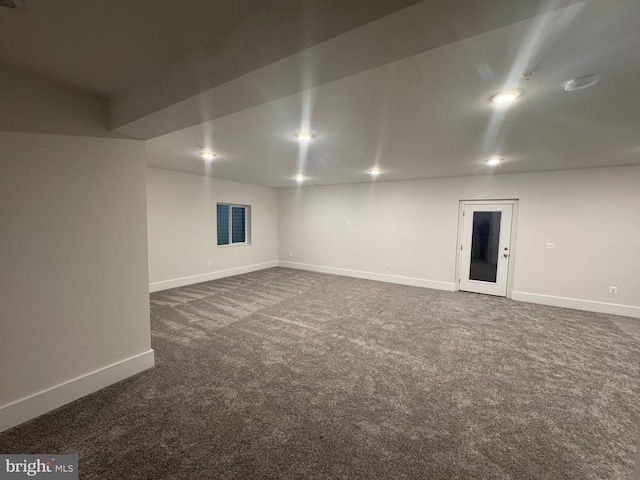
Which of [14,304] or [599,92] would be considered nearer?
[14,304]

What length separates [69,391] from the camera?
203cm

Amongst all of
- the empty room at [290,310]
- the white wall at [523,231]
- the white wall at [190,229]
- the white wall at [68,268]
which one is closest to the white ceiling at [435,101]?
the empty room at [290,310]

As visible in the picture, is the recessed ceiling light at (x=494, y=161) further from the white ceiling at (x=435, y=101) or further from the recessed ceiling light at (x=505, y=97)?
the recessed ceiling light at (x=505, y=97)

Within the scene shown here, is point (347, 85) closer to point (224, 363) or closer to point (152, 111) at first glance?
point (152, 111)

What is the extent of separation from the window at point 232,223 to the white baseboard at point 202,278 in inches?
29.4

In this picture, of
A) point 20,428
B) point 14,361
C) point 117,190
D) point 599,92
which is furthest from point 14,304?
point 599,92

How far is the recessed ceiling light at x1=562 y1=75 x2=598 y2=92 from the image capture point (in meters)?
1.69

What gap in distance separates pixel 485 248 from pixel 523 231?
0.73 metres

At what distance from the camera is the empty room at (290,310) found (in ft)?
4.11

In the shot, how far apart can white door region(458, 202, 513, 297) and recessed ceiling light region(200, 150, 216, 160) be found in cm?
506

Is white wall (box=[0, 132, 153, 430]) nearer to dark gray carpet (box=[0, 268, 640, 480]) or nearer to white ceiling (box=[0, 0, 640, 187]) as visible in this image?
dark gray carpet (box=[0, 268, 640, 480])

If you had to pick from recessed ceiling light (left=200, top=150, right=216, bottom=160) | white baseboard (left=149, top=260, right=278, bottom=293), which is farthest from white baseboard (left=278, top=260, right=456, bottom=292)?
recessed ceiling light (left=200, top=150, right=216, bottom=160)

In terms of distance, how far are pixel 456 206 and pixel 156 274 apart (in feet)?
21.1

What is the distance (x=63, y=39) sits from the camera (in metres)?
1.41
